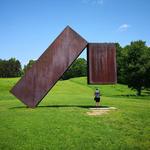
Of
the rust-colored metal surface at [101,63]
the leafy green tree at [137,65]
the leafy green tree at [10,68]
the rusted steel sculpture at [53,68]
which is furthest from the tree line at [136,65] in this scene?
the leafy green tree at [10,68]

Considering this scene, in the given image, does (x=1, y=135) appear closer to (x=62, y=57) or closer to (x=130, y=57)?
(x=62, y=57)

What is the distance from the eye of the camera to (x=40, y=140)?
10859 millimetres

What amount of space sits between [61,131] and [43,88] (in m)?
8.48

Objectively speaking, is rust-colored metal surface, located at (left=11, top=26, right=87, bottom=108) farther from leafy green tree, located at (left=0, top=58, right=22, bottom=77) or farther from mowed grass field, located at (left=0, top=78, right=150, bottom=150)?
leafy green tree, located at (left=0, top=58, right=22, bottom=77)

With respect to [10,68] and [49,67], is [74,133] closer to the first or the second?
[49,67]

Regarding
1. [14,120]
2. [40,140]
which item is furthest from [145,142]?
[14,120]

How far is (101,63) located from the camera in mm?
21281

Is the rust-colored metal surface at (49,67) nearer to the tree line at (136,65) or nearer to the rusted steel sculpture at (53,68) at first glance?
the rusted steel sculpture at (53,68)

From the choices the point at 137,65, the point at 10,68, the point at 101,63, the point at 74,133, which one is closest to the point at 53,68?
the point at 101,63

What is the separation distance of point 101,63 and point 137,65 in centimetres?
3795

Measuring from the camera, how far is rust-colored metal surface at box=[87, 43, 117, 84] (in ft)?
69.3

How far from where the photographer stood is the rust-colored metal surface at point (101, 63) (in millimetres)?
21125

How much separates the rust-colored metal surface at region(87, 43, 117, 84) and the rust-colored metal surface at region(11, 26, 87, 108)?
1013mm

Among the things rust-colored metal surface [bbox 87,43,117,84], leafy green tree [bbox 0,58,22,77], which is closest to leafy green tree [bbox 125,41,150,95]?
rust-colored metal surface [bbox 87,43,117,84]
